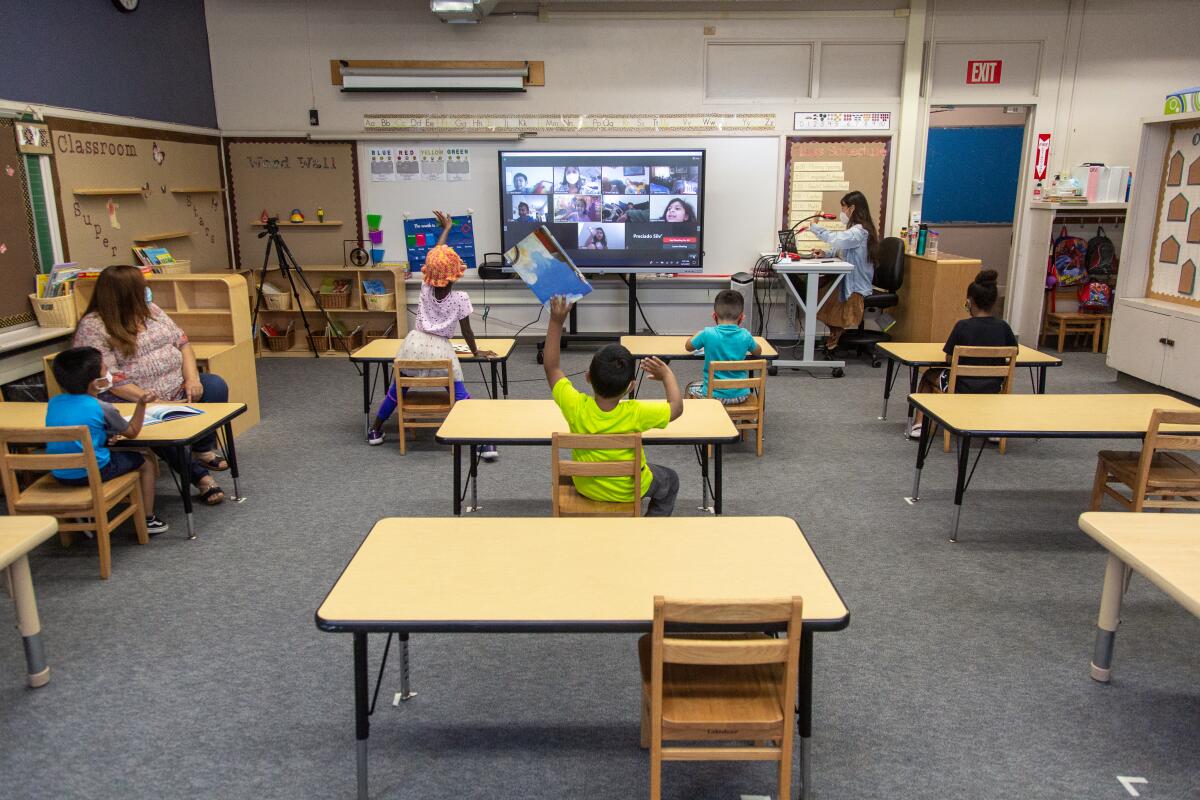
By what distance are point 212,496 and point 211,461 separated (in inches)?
13.3

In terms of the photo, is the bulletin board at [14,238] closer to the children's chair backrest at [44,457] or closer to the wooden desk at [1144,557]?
the children's chair backrest at [44,457]

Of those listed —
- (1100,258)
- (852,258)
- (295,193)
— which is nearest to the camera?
(852,258)

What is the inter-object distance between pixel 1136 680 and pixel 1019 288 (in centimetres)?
630

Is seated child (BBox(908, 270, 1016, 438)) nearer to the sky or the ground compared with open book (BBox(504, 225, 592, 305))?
nearer to the ground

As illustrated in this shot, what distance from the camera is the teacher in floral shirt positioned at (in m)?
4.07

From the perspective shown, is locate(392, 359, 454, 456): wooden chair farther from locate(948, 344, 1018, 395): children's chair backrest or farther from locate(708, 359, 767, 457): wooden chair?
locate(948, 344, 1018, 395): children's chair backrest

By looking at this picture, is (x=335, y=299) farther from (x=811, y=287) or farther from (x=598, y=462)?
(x=598, y=462)

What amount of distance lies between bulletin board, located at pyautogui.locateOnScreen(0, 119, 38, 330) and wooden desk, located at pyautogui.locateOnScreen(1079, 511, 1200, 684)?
5.34 metres

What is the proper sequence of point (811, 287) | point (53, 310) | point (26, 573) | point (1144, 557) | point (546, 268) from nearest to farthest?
point (1144, 557)
point (26, 573)
point (546, 268)
point (53, 310)
point (811, 287)

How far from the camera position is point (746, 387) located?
15.5ft

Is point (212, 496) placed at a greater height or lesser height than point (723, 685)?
lesser

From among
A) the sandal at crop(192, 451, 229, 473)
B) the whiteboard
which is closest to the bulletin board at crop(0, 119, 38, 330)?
the sandal at crop(192, 451, 229, 473)

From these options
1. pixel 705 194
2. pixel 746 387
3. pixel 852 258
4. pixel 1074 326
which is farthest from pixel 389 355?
pixel 1074 326

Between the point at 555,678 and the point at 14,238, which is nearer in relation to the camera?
the point at 555,678
